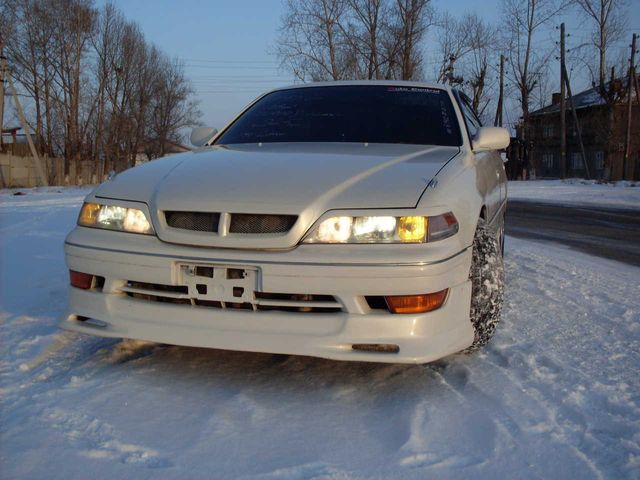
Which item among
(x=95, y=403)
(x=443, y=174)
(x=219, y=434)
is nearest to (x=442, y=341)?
(x=443, y=174)

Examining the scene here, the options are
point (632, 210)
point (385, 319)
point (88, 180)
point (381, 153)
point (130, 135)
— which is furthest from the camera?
point (130, 135)

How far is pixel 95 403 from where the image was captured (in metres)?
2.48

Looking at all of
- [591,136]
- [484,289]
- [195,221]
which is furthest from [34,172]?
[591,136]

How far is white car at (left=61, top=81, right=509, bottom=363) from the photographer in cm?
244

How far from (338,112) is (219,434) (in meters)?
2.38

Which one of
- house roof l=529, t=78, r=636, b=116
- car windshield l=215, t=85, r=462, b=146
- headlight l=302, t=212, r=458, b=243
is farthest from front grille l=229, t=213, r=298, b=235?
house roof l=529, t=78, r=636, b=116

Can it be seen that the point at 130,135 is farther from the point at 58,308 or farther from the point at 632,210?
the point at 58,308

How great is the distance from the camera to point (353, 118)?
3.91 m

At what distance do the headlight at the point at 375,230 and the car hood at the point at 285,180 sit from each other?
0.06 metres

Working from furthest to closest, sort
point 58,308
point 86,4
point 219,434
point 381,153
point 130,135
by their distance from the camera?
Answer: point 130,135
point 86,4
point 58,308
point 381,153
point 219,434

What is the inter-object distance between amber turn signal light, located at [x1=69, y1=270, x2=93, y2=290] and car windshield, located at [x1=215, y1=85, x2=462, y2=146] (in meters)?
1.49

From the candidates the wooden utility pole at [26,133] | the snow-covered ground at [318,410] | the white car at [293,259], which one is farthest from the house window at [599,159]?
the white car at [293,259]

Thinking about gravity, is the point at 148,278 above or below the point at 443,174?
below

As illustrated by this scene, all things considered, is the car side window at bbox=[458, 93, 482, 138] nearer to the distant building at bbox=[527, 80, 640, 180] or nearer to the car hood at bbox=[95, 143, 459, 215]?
the car hood at bbox=[95, 143, 459, 215]
